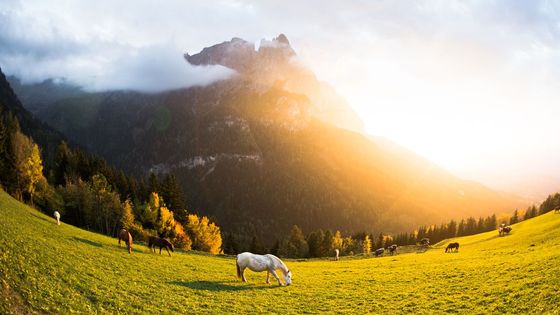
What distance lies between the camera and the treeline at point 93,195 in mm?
80531

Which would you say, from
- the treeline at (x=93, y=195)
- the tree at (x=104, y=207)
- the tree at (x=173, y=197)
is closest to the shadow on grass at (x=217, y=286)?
the treeline at (x=93, y=195)

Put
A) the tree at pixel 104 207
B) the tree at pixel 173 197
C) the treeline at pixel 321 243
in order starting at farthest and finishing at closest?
the treeline at pixel 321 243, the tree at pixel 173 197, the tree at pixel 104 207

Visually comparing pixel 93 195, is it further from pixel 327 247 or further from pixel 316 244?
pixel 327 247

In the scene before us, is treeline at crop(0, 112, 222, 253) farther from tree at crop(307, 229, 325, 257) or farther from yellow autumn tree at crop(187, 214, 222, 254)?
tree at crop(307, 229, 325, 257)

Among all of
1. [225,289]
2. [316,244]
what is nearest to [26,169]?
[225,289]

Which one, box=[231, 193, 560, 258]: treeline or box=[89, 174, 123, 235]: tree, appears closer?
box=[89, 174, 123, 235]: tree

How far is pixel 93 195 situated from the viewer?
9100cm

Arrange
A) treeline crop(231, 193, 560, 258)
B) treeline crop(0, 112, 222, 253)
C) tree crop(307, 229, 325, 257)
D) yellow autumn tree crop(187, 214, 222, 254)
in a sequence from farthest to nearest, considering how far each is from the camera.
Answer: tree crop(307, 229, 325, 257), treeline crop(231, 193, 560, 258), yellow autumn tree crop(187, 214, 222, 254), treeline crop(0, 112, 222, 253)

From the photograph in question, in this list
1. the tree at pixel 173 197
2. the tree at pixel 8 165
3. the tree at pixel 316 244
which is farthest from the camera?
the tree at pixel 316 244

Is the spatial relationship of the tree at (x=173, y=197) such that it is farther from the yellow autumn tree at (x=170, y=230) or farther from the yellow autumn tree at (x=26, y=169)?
the yellow autumn tree at (x=26, y=169)

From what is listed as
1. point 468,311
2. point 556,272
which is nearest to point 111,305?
point 468,311

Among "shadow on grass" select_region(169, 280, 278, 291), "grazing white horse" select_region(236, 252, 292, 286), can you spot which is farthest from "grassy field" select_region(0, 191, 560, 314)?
"grazing white horse" select_region(236, 252, 292, 286)

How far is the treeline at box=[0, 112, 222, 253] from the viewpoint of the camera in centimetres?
8053


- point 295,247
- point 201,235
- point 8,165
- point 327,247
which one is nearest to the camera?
point 8,165
